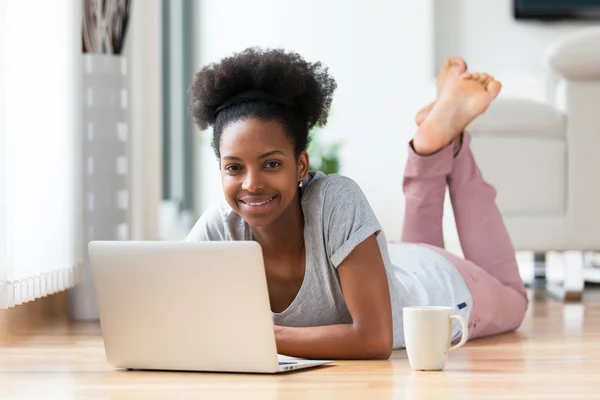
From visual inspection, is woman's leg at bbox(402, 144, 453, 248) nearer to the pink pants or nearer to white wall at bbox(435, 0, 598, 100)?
the pink pants

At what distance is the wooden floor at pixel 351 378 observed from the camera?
1.43 m

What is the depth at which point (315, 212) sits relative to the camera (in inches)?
69.3

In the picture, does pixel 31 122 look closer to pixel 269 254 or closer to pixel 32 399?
pixel 269 254

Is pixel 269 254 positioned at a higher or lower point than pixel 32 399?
higher

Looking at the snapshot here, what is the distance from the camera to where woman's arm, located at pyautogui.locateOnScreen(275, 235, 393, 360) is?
1.69 meters

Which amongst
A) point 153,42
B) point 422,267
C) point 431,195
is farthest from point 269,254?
point 153,42

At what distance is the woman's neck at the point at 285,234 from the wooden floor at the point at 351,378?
22 centimetres

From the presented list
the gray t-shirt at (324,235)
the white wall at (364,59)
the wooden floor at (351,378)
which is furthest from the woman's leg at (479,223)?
the white wall at (364,59)

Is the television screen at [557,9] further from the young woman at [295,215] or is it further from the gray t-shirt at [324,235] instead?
the gray t-shirt at [324,235]

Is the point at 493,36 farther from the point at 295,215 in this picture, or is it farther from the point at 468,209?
the point at 295,215

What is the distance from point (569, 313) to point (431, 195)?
0.61 m

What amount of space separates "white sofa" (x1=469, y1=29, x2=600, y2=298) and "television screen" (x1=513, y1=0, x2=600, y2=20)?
2680 millimetres

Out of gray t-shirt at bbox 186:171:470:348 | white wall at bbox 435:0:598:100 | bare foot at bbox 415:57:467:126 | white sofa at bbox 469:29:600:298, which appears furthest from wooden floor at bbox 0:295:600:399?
white wall at bbox 435:0:598:100

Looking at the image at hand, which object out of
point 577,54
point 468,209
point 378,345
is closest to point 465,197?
point 468,209
